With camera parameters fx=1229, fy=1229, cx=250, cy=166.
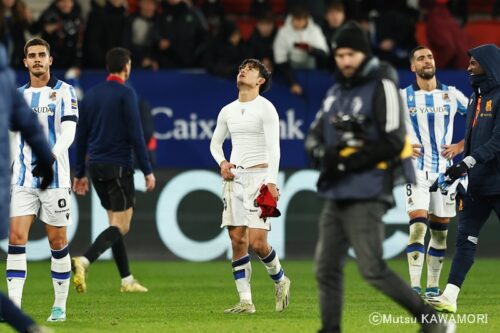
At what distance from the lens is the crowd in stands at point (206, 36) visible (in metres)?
17.3

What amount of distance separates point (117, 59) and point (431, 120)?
3.24 m

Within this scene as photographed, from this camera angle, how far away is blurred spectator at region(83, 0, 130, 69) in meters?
17.5

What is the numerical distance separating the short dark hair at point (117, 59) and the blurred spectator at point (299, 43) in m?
4.79

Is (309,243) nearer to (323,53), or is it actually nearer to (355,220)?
(323,53)

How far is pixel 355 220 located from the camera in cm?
776

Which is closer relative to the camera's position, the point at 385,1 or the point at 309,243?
the point at 309,243

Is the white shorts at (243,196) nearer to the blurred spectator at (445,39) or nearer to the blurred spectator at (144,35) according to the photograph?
the blurred spectator at (144,35)

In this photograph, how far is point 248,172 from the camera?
10.8m

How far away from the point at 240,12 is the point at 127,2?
1.85 meters

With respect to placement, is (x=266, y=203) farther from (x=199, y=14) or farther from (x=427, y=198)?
(x=199, y=14)

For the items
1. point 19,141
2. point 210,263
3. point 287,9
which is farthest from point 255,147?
point 287,9

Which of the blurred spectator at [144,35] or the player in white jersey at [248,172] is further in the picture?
the blurred spectator at [144,35]

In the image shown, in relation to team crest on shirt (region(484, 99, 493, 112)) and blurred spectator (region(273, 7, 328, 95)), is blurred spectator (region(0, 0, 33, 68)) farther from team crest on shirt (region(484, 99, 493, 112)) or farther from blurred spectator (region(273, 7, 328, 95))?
team crest on shirt (region(484, 99, 493, 112))

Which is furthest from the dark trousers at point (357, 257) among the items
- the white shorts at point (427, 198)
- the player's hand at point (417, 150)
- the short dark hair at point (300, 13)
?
the short dark hair at point (300, 13)
